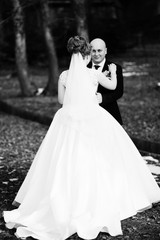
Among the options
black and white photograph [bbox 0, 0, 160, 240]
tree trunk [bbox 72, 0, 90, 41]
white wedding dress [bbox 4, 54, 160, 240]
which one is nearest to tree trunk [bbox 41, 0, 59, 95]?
tree trunk [bbox 72, 0, 90, 41]

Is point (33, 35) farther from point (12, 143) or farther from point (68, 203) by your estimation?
point (68, 203)

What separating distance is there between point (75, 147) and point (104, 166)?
0.39 meters

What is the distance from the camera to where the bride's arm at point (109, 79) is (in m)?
6.31

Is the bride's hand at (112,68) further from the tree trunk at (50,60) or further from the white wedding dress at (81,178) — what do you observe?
the tree trunk at (50,60)

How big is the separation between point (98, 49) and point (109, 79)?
40cm

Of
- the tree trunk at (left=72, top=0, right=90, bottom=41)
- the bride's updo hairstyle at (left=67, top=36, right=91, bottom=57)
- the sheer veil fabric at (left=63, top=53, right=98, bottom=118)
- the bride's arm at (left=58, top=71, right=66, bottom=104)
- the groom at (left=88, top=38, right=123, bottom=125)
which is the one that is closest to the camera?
the bride's updo hairstyle at (left=67, top=36, right=91, bottom=57)

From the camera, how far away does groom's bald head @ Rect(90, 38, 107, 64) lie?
6552mm

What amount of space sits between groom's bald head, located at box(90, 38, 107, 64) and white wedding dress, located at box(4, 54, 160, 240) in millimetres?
445

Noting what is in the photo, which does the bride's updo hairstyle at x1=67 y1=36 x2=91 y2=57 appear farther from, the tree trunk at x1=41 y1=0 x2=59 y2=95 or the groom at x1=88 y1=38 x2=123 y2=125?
the tree trunk at x1=41 y1=0 x2=59 y2=95

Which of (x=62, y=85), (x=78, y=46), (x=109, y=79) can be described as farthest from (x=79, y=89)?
(x=109, y=79)

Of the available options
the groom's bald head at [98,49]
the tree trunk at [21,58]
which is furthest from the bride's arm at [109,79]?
the tree trunk at [21,58]

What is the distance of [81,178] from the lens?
19.3 ft

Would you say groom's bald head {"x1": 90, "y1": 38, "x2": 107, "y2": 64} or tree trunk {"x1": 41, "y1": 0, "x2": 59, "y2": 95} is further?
tree trunk {"x1": 41, "y1": 0, "x2": 59, "y2": 95}

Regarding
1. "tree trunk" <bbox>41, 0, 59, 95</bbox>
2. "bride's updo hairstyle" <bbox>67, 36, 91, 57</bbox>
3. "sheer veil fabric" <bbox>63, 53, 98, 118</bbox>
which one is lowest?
"tree trunk" <bbox>41, 0, 59, 95</bbox>
